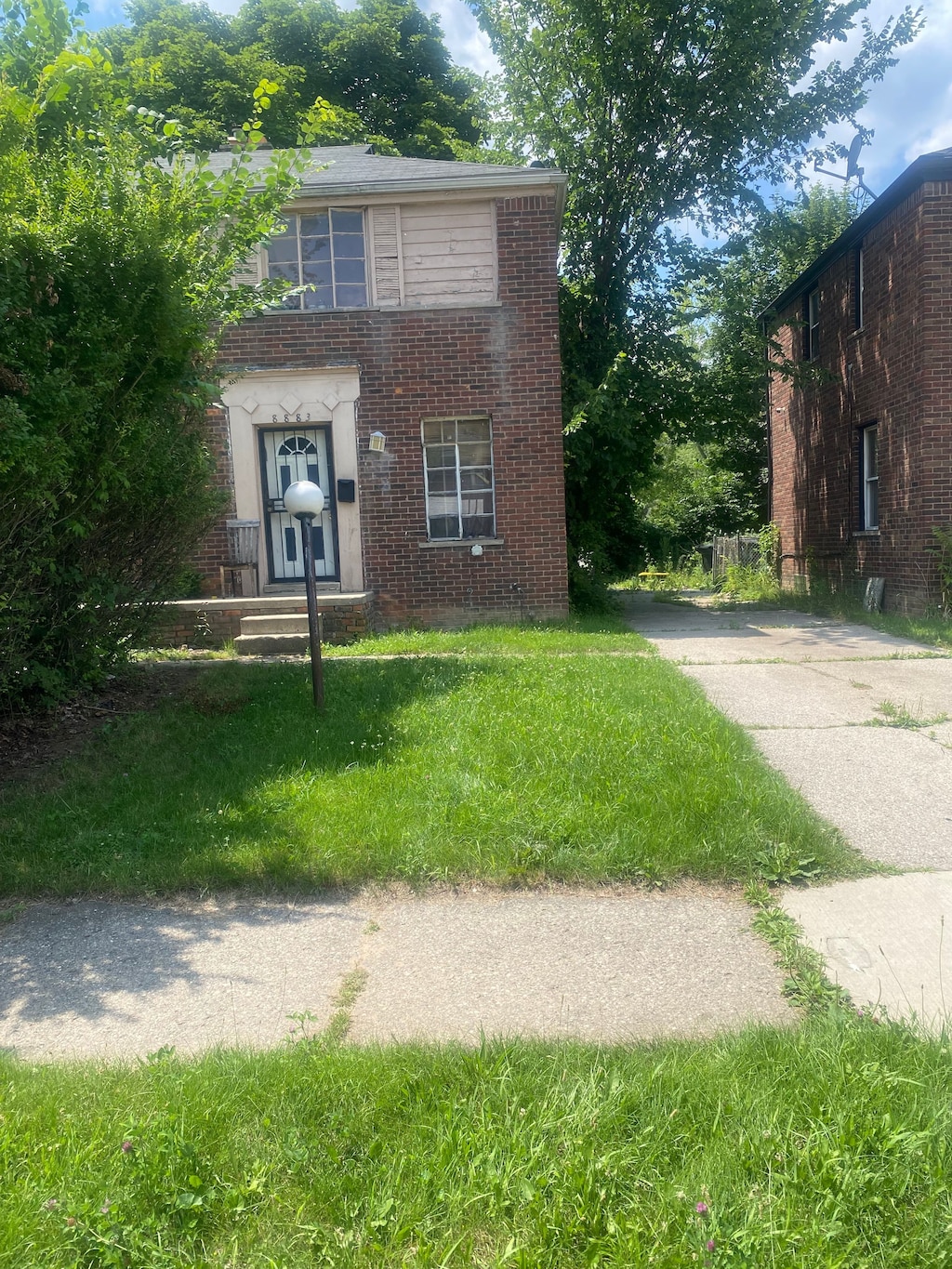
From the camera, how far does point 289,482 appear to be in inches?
510

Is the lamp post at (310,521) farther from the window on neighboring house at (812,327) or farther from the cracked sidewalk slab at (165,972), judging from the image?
the window on neighboring house at (812,327)

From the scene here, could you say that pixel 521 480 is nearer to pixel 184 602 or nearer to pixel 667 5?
pixel 184 602

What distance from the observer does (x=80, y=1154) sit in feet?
7.62

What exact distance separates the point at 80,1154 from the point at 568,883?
2.26 m

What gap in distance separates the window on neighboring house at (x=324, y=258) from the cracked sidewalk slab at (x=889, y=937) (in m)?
10.8

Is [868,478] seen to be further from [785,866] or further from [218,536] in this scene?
[785,866]

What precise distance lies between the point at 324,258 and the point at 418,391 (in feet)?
7.31

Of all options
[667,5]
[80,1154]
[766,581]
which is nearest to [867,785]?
[80,1154]

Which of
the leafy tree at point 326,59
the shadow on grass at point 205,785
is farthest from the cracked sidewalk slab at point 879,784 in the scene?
the leafy tree at point 326,59

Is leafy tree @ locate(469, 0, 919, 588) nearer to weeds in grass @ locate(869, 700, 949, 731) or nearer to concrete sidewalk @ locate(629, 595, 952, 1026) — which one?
concrete sidewalk @ locate(629, 595, 952, 1026)

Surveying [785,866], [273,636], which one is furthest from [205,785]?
[273,636]

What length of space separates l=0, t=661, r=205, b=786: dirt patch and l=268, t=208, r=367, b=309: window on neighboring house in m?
6.01

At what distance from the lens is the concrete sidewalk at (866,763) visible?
329cm

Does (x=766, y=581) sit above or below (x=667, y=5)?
below
